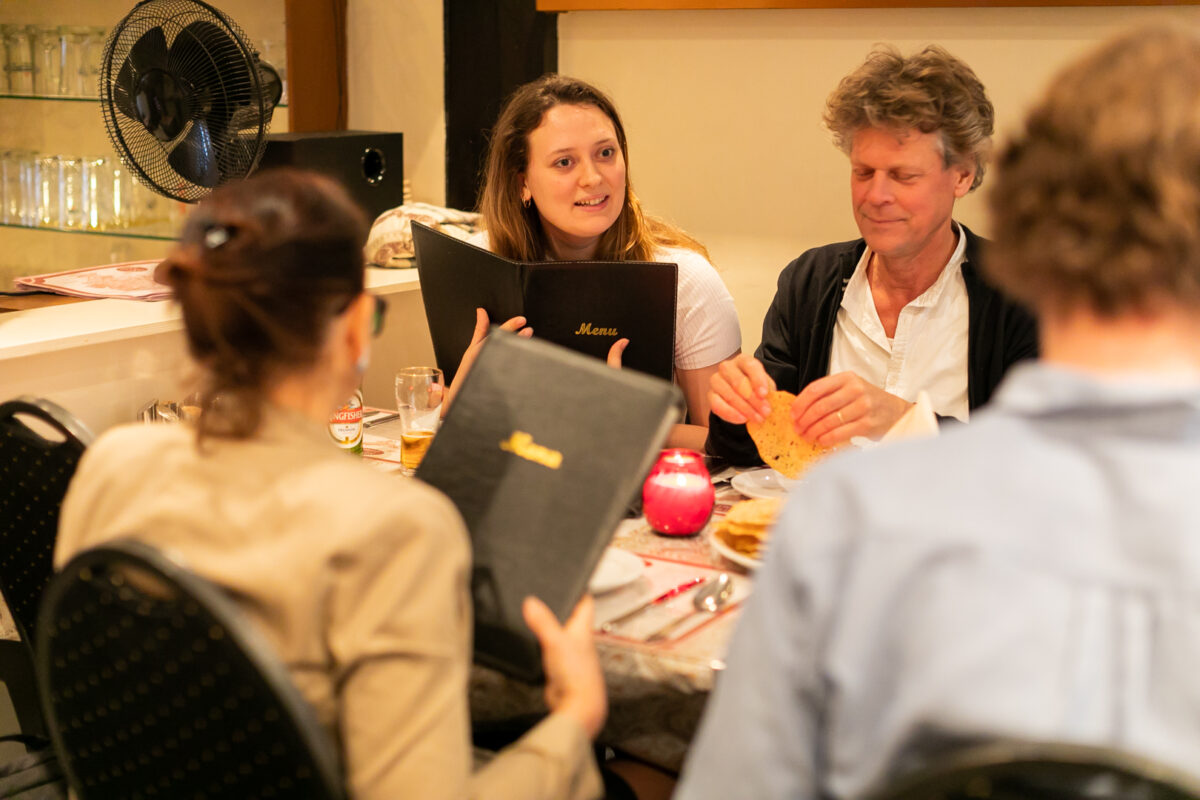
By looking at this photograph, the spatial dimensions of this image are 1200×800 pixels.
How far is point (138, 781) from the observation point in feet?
3.30

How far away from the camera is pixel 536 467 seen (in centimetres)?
117

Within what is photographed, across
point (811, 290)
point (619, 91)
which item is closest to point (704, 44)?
point (619, 91)

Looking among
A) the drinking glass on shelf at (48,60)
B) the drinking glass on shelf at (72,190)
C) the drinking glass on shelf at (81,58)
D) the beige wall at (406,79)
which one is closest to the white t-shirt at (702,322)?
the beige wall at (406,79)

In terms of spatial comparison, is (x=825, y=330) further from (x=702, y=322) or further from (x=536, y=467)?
(x=536, y=467)

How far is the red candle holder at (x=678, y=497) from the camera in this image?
1.54 metres

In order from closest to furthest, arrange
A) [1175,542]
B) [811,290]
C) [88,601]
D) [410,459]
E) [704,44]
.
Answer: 1. [1175,542]
2. [88,601]
3. [410,459]
4. [811,290]
5. [704,44]

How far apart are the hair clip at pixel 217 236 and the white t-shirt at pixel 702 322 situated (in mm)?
1358

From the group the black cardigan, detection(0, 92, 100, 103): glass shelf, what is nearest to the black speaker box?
detection(0, 92, 100, 103): glass shelf

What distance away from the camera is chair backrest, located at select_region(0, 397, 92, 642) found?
52.9 inches

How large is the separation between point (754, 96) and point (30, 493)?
2.40 meters

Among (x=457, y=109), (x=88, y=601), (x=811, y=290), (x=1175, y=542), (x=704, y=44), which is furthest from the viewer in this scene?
(x=457, y=109)

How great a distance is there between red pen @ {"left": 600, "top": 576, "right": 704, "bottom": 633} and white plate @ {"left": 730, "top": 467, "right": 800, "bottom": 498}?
33 centimetres

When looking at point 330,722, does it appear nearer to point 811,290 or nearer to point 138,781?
point 138,781

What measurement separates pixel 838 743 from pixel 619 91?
2.96m
